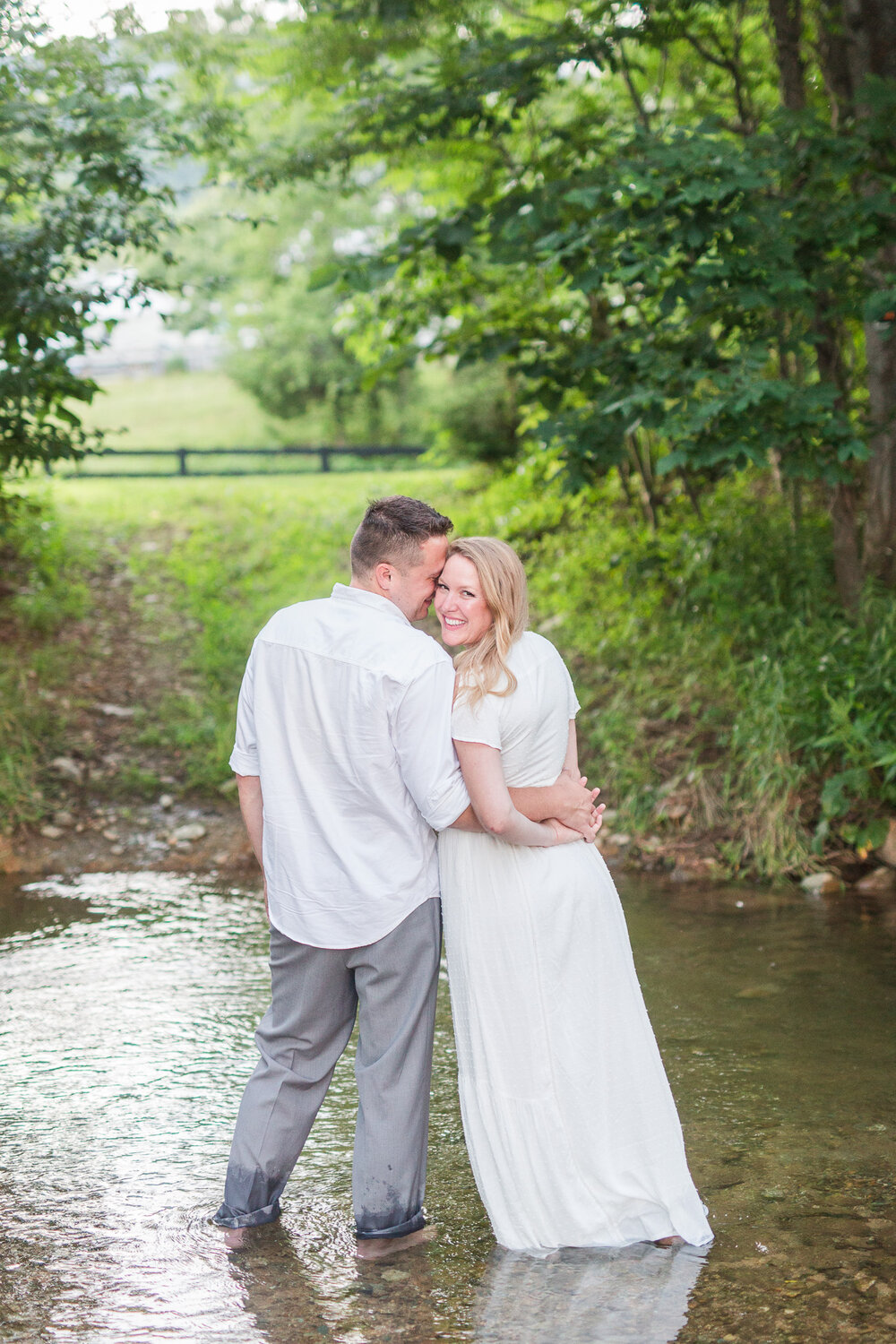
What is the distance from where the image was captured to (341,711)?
3115mm

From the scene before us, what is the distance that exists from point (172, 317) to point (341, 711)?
22.9 ft

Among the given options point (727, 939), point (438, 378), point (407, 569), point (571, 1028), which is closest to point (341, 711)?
point (407, 569)

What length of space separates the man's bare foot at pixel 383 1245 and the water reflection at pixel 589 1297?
0.78 ft

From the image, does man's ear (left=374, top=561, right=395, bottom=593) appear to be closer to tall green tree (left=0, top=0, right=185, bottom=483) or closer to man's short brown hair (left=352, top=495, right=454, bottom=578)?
man's short brown hair (left=352, top=495, right=454, bottom=578)

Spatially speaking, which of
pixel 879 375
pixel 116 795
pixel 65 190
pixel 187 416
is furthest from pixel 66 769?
pixel 187 416

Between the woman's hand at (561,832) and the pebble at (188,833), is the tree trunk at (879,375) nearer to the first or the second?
the pebble at (188,833)

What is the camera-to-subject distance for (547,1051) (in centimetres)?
316

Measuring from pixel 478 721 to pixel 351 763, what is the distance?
358 mm

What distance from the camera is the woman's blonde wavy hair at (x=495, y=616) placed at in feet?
10.2

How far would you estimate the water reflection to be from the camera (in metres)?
2.81

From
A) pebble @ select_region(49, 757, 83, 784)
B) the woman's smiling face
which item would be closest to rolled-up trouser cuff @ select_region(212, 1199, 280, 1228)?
the woman's smiling face

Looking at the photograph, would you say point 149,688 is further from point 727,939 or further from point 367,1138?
point 367,1138

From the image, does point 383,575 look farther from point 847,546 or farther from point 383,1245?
point 847,546

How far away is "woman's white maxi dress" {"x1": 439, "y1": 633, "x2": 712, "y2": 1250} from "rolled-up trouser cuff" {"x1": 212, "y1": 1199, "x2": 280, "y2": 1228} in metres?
0.63
